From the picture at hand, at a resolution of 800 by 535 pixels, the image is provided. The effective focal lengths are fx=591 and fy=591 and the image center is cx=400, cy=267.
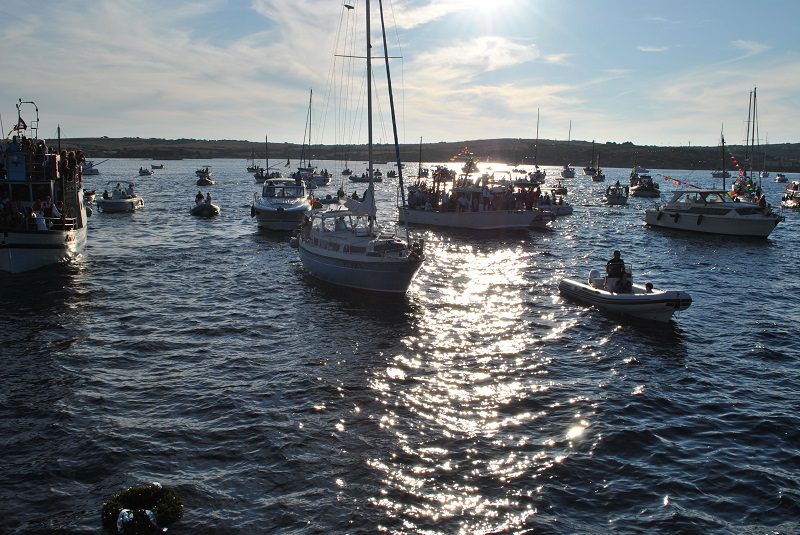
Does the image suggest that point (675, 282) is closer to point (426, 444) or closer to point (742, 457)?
point (742, 457)

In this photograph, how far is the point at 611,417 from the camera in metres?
14.6

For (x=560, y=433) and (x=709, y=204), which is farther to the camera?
(x=709, y=204)

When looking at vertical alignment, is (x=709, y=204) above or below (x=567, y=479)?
above

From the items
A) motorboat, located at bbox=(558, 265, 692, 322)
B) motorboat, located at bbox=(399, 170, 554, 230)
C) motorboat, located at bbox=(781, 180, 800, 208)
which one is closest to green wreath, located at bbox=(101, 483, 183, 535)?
motorboat, located at bbox=(558, 265, 692, 322)

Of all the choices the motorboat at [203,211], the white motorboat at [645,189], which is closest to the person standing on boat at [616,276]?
the motorboat at [203,211]

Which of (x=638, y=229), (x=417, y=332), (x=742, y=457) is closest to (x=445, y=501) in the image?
(x=742, y=457)

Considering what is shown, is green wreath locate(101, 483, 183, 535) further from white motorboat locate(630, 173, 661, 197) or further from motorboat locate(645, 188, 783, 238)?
white motorboat locate(630, 173, 661, 197)

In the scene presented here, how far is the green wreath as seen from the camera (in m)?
9.73

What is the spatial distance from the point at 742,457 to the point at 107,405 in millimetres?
15024

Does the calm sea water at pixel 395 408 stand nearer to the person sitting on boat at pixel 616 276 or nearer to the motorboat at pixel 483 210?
the person sitting on boat at pixel 616 276

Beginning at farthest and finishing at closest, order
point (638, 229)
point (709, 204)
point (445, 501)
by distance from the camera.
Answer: point (638, 229), point (709, 204), point (445, 501)

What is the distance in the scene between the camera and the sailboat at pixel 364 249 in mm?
25750

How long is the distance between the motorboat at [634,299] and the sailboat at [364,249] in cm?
732

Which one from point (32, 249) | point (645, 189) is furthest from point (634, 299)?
point (645, 189)
